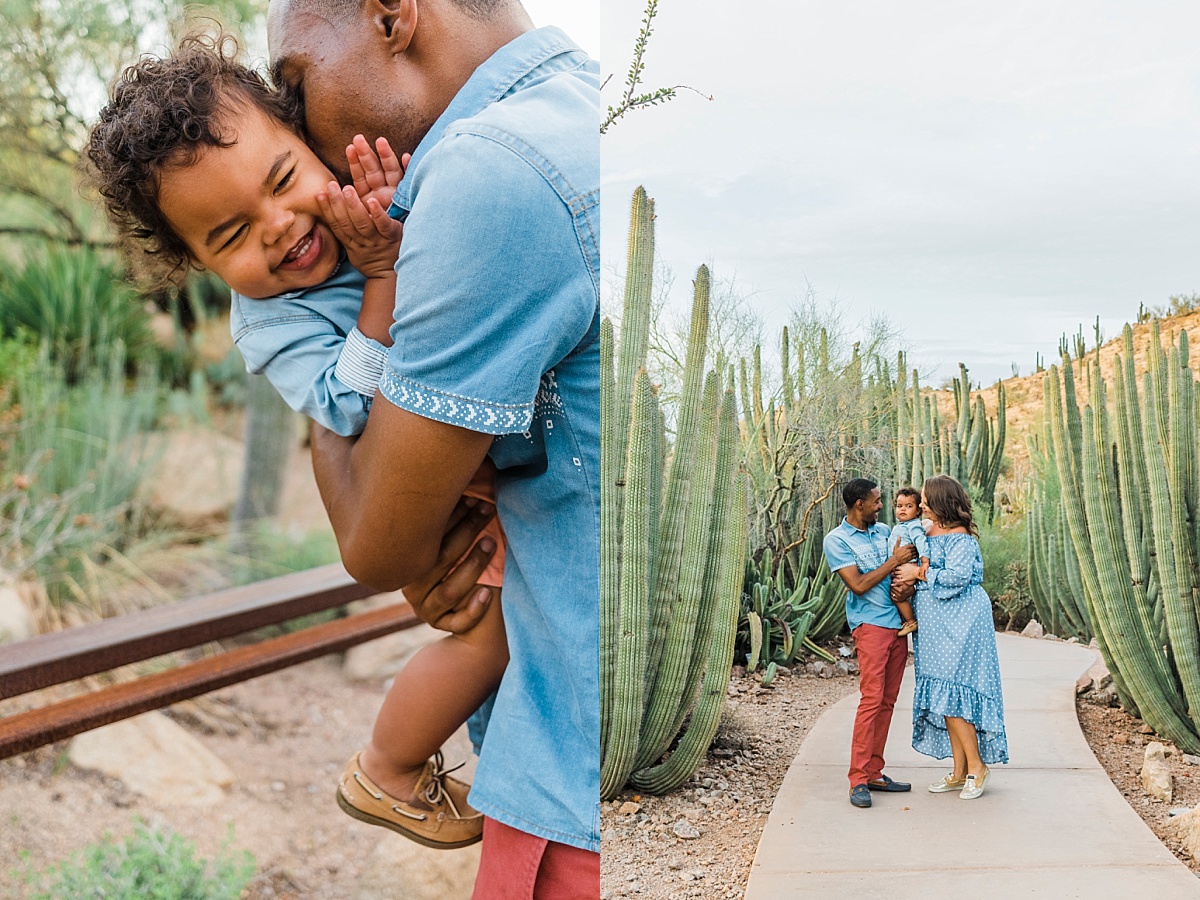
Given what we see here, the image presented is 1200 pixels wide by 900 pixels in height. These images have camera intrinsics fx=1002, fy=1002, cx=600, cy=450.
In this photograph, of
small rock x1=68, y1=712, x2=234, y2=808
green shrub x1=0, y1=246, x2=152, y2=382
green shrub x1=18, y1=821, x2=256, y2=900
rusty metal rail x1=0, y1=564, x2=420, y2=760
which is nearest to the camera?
rusty metal rail x1=0, y1=564, x2=420, y2=760

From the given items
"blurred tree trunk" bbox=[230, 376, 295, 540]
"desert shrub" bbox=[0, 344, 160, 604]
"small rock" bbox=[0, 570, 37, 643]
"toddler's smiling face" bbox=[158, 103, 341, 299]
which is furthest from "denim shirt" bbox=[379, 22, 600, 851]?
"blurred tree trunk" bbox=[230, 376, 295, 540]

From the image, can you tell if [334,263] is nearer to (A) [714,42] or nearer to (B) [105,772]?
(A) [714,42]

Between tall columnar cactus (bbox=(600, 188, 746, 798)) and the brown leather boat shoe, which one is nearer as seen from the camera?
tall columnar cactus (bbox=(600, 188, 746, 798))

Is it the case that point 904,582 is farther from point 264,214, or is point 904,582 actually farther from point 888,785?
point 264,214

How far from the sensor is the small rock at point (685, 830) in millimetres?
1083

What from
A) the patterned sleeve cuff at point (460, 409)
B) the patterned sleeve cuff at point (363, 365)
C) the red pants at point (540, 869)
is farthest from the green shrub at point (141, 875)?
the patterned sleeve cuff at point (460, 409)

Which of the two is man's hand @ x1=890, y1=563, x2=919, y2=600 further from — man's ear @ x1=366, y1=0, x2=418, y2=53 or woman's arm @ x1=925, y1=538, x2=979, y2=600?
man's ear @ x1=366, y1=0, x2=418, y2=53

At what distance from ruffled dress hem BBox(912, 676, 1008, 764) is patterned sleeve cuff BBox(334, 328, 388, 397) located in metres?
0.63

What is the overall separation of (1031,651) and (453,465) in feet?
1.95

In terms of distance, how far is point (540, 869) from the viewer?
3.38 feet

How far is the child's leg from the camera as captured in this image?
117 cm

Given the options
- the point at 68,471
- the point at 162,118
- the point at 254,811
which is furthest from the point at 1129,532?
the point at 68,471

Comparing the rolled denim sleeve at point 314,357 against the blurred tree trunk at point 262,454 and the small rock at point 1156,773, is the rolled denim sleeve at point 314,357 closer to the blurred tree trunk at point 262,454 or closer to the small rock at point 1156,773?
the small rock at point 1156,773

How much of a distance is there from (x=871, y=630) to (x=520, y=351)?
484 mm
